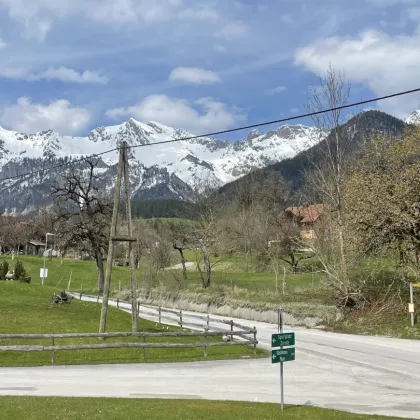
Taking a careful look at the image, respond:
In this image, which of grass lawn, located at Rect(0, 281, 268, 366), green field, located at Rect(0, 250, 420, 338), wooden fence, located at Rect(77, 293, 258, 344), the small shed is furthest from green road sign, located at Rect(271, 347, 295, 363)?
the small shed

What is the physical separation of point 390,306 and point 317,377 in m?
16.8

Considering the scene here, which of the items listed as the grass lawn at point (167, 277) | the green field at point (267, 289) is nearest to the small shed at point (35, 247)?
the grass lawn at point (167, 277)

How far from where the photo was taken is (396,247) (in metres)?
34.6

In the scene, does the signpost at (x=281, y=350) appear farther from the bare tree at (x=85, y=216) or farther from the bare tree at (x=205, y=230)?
the bare tree at (x=85, y=216)

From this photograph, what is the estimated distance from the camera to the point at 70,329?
26688 mm

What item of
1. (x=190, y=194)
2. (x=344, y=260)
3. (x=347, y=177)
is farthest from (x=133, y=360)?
(x=190, y=194)

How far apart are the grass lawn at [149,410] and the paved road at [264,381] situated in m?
1.11

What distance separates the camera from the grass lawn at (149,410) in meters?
12.1

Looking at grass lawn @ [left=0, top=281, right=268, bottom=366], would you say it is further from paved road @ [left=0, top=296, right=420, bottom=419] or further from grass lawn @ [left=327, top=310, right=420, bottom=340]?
grass lawn @ [left=327, top=310, right=420, bottom=340]

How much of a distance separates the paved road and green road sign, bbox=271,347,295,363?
2.11 metres

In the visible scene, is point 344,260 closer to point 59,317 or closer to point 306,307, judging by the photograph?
point 306,307

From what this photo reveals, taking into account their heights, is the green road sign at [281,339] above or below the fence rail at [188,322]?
above

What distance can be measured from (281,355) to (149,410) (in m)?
3.61

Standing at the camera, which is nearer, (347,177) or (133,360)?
(133,360)
